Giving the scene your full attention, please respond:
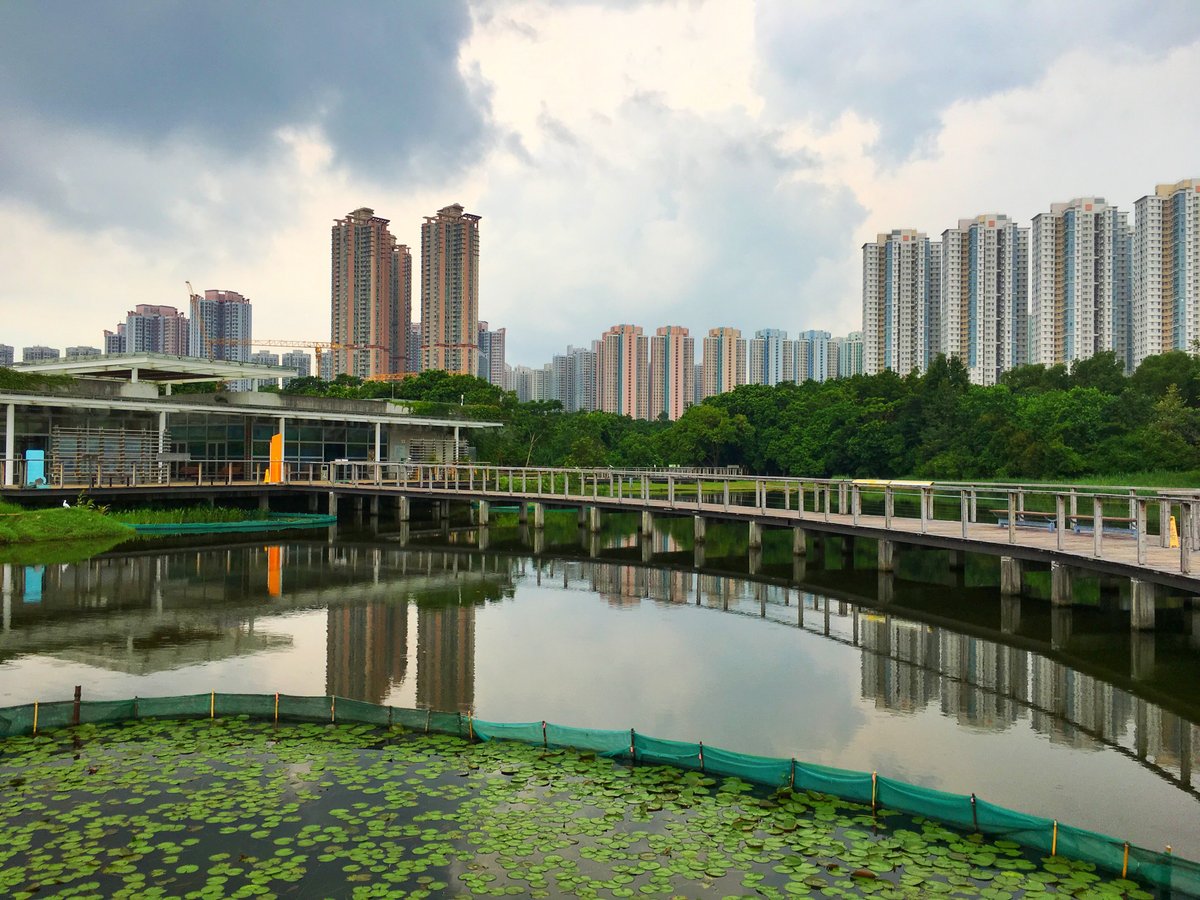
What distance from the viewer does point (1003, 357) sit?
10350 centimetres

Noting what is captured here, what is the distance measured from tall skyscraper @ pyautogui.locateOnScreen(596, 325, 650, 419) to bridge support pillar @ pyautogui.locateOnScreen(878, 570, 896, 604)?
124627 mm

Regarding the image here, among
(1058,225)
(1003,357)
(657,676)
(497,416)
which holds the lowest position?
(657,676)

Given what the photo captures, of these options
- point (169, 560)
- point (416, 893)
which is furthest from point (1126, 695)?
point (169, 560)

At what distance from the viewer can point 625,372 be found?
150 m

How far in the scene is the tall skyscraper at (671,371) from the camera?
147875mm

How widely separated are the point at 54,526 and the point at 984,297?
97.7 m

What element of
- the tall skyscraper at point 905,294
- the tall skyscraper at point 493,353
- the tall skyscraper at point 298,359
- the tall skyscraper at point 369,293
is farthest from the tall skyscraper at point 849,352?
the tall skyscraper at point 298,359

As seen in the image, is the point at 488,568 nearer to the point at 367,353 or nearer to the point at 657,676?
the point at 657,676

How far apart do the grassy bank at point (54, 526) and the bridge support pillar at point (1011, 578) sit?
87.6ft

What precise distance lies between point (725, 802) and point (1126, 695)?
305 inches

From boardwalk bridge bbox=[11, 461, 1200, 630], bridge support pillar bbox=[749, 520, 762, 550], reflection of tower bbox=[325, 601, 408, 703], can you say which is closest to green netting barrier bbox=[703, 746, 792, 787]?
reflection of tower bbox=[325, 601, 408, 703]

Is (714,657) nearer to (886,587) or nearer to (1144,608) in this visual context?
(1144,608)

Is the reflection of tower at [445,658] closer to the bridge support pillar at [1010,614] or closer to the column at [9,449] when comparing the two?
the bridge support pillar at [1010,614]

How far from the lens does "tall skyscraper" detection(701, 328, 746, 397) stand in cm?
15000
